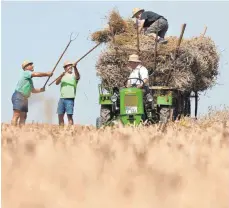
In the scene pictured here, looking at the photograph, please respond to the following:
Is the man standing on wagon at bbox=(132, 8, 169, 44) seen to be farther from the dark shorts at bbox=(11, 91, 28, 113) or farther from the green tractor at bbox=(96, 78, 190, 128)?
the dark shorts at bbox=(11, 91, 28, 113)

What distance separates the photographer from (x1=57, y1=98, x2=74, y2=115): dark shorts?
11383mm

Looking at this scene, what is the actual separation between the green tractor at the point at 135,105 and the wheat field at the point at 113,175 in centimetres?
578

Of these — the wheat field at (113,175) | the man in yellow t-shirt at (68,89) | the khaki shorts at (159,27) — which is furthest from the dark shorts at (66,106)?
the wheat field at (113,175)

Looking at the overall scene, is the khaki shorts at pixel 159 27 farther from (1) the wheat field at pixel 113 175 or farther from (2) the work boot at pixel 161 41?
(1) the wheat field at pixel 113 175

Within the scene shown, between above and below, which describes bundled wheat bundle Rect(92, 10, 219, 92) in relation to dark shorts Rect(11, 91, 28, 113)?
above

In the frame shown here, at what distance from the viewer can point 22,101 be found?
10.6m

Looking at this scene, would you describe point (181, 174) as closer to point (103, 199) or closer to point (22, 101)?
point (103, 199)

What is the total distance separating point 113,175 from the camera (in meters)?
2.21

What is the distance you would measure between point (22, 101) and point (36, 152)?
26.7 ft

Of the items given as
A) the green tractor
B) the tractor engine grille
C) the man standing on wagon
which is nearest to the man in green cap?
the green tractor

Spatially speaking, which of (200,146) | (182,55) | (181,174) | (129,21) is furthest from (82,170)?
(129,21)

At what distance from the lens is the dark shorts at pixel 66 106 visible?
11.4 meters

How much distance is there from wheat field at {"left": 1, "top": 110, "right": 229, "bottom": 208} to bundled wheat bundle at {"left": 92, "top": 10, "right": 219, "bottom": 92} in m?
9.01

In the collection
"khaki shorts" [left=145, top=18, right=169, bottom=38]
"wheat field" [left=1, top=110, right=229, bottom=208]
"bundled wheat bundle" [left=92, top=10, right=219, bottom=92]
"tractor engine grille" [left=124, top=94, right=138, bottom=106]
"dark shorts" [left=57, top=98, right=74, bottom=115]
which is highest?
"khaki shorts" [left=145, top=18, right=169, bottom=38]
